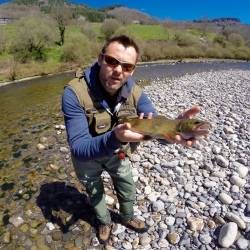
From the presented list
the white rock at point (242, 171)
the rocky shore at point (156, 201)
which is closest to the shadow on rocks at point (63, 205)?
the rocky shore at point (156, 201)

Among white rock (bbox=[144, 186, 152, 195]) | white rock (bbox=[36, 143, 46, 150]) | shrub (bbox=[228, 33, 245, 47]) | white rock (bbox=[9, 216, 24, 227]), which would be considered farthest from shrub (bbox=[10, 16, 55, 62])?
shrub (bbox=[228, 33, 245, 47])

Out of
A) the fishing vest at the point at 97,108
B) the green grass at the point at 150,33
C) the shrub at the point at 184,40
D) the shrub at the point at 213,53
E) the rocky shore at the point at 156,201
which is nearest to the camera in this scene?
the fishing vest at the point at 97,108

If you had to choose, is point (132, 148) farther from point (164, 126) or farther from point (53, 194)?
point (53, 194)

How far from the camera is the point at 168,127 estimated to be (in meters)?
2.64

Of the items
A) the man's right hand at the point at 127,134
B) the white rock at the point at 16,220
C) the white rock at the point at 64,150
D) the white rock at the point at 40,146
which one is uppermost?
the man's right hand at the point at 127,134

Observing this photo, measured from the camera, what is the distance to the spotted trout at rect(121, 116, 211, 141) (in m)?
2.42

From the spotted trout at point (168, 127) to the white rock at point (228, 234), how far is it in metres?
2.95

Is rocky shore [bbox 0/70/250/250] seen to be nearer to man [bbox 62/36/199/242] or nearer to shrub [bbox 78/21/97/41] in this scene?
man [bbox 62/36/199/242]

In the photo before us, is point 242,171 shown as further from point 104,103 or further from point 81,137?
point 81,137

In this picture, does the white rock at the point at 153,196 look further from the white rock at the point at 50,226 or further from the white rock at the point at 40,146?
the white rock at the point at 40,146

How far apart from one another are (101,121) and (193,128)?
1521mm

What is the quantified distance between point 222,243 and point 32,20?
5527cm

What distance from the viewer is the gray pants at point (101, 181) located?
14.5 feet

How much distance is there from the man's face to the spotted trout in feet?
2.24
